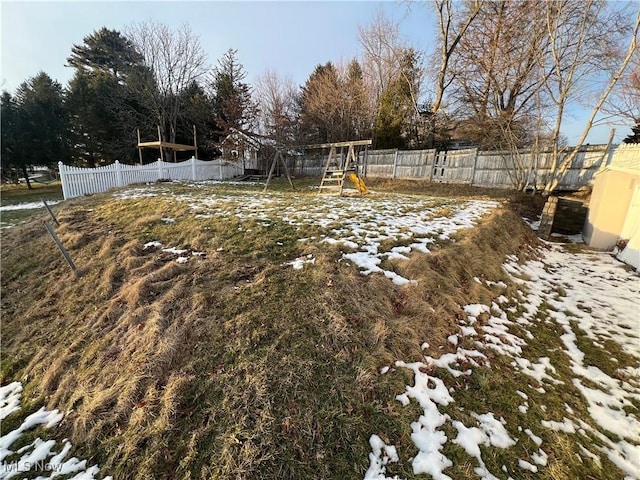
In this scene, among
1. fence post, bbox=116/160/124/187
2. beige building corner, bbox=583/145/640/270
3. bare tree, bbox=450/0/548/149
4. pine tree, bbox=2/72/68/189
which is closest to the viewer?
beige building corner, bbox=583/145/640/270

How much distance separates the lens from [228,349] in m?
2.47

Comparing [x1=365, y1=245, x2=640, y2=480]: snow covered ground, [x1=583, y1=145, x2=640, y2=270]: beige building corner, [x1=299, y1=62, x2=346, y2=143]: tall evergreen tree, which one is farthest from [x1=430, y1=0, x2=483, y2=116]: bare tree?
[x1=365, y1=245, x2=640, y2=480]: snow covered ground

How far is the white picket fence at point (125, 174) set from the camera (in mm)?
9578

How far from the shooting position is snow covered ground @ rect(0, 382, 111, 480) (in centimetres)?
187

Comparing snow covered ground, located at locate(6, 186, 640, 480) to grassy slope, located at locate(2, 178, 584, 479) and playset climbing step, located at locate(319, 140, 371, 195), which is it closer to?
grassy slope, located at locate(2, 178, 584, 479)

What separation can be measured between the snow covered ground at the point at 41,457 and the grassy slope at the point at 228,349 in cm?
9

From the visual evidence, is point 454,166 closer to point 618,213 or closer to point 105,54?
point 618,213

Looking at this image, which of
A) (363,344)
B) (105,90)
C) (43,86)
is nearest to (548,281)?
(363,344)

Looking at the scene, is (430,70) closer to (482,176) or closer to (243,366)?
(482,176)

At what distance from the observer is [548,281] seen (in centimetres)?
514

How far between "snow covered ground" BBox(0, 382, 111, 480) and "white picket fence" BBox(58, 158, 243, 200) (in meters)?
10.0

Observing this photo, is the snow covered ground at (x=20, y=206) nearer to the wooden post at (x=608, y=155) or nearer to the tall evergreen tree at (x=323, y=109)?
the tall evergreen tree at (x=323, y=109)

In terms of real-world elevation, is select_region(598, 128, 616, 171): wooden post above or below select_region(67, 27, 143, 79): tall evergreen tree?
below

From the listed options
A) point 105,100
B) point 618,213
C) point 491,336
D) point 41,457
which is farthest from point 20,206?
point 618,213
